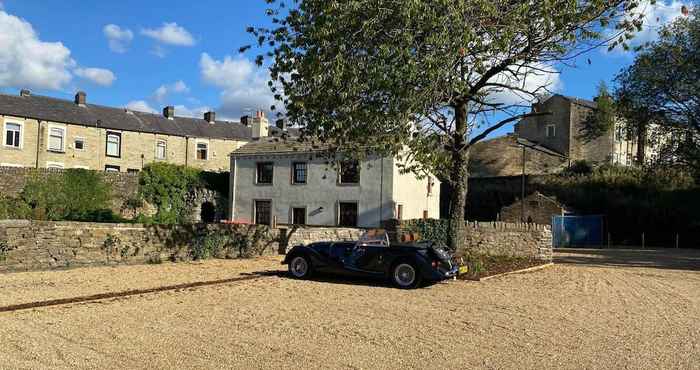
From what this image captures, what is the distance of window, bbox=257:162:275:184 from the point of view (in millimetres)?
33219

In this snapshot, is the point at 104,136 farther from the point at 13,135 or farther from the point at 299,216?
the point at 299,216

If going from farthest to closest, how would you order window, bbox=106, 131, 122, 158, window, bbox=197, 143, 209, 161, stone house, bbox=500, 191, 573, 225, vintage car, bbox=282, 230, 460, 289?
window, bbox=197, 143, 209, 161, window, bbox=106, 131, 122, 158, stone house, bbox=500, 191, 573, 225, vintage car, bbox=282, 230, 460, 289

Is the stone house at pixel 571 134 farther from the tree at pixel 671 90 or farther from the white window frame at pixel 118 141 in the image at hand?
the white window frame at pixel 118 141

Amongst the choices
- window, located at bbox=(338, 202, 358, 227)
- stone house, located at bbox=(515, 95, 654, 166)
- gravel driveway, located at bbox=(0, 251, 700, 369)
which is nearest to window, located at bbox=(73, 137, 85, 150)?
window, located at bbox=(338, 202, 358, 227)

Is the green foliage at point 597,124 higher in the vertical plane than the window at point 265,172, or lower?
higher

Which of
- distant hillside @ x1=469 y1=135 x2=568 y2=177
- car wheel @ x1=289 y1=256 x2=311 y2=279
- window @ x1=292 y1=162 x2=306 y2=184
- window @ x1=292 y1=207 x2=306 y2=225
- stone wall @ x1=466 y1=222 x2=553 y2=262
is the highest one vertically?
distant hillside @ x1=469 y1=135 x2=568 y2=177

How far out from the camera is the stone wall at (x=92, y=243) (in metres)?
12.7

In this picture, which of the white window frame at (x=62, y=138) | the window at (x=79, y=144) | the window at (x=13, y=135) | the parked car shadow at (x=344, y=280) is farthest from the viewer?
the window at (x=79, y=144)

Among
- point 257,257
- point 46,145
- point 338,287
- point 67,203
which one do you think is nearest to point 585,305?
point 338,287

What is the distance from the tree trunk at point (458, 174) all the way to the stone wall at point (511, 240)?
4.02 metres

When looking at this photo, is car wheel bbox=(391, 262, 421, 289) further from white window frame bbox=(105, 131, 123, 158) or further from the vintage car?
white window frame bbox=(105, 131, 123, 158)

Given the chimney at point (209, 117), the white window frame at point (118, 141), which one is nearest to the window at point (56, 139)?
the white window frame at point (118, 141)

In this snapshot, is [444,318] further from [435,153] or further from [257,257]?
[257,257]

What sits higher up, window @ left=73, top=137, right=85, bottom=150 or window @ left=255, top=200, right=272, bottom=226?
window @ left=73, top=137, right=85, bottom=150
